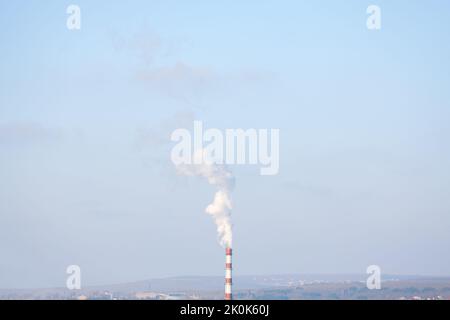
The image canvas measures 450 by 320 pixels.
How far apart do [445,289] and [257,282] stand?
1765 inches

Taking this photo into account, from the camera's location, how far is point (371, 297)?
178m

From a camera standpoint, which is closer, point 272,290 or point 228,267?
point 228,267
